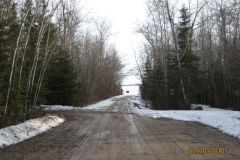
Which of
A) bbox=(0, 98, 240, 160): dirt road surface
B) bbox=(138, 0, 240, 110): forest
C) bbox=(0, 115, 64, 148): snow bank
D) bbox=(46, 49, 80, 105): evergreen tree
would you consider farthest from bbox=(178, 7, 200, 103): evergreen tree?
bbox=(0, 98, 240, 160): dirt road surface

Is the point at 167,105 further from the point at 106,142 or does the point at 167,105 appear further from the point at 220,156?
the point at 220,156

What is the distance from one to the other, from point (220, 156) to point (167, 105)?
2892cm

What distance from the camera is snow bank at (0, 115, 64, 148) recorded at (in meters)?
12.2

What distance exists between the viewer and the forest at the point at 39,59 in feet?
51.8

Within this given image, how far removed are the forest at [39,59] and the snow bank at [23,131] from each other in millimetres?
858

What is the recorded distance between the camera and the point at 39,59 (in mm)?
A: 23797

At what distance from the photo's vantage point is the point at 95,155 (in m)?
9.48

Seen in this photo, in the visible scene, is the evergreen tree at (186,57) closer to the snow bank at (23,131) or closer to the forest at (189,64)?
the forest at (189,64)

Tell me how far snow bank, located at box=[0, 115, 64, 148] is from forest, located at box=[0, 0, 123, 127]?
0.86 m
